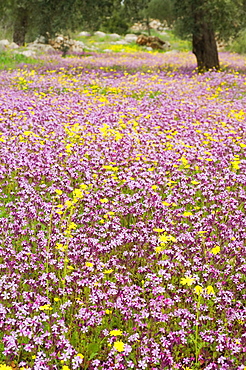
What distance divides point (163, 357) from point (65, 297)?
3.97 feet

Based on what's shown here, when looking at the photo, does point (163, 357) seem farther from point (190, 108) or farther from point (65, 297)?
point (190, 108)

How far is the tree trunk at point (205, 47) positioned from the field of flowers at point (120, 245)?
12410mm

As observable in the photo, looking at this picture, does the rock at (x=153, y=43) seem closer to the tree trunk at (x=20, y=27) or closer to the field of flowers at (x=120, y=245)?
the tree trunk at (x=20, y=27)

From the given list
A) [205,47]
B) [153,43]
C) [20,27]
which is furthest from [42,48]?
[153,43]

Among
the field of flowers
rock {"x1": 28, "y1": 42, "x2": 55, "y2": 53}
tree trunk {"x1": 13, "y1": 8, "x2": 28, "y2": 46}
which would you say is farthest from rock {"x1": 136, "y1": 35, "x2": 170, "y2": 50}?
the field of flowers

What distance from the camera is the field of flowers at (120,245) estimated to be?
3486mm

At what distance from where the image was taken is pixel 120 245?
16.5ft

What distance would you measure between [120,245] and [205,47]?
65.6 feet

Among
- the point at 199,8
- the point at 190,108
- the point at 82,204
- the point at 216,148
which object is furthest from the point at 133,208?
the point at 199,8

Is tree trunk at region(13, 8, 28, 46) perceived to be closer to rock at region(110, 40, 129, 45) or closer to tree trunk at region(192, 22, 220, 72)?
rock at region(110, 40, 129, 45)

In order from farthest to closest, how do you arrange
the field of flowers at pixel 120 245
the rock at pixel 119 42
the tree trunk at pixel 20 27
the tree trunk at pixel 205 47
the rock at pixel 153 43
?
the rock at pixel 119 42
the rock at pixel 153 43
the tree trunk at pixel 20 27
the tree trunk at pixel 205 47
the field of flowers at pixel 120 245

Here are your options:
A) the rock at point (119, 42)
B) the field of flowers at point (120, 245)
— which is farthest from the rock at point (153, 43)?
the field of flowers at point (120, 245)

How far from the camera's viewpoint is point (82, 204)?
19.9 feet

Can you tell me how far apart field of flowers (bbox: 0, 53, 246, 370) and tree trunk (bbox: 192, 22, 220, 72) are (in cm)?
1241
